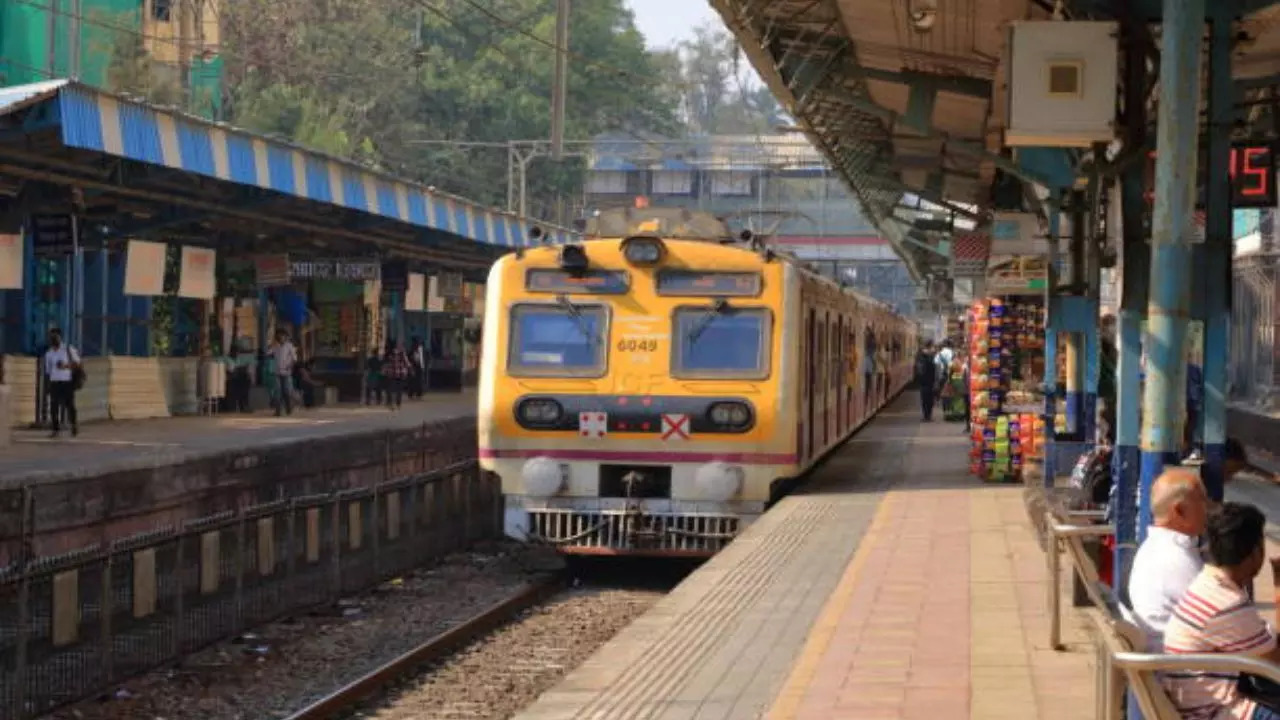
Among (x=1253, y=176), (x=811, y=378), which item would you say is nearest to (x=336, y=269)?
(x=811, y=378)

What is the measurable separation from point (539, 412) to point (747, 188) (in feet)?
133

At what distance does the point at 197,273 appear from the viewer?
86.0 ft

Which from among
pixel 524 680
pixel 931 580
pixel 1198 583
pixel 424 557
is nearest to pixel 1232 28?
pixel 1198 583

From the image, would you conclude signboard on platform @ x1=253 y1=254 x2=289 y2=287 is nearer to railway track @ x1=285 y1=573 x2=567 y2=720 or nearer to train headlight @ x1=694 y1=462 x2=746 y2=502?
railway track @ x1=285 y1=573 x2=567 y2=720

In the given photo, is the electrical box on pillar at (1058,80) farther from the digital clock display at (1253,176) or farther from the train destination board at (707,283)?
the train destination board at (707,283)

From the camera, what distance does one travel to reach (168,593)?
1293cm

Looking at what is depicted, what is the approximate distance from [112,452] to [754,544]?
8.21 metres

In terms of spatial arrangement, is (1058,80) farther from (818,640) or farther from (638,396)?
(638,396)

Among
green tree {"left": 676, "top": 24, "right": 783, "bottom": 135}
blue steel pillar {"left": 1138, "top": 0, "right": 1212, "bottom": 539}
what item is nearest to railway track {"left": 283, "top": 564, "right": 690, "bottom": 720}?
blue steel pillar {"left": 1138, "top": 0, "right": 1212, "bottom": 539}

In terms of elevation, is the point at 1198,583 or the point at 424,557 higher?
the point at 1198,583

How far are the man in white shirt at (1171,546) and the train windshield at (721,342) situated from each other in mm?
9441

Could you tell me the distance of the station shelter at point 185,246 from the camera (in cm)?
1957

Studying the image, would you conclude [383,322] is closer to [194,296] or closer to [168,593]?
[194,296]

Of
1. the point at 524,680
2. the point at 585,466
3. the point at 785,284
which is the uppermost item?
the point at 785,284
